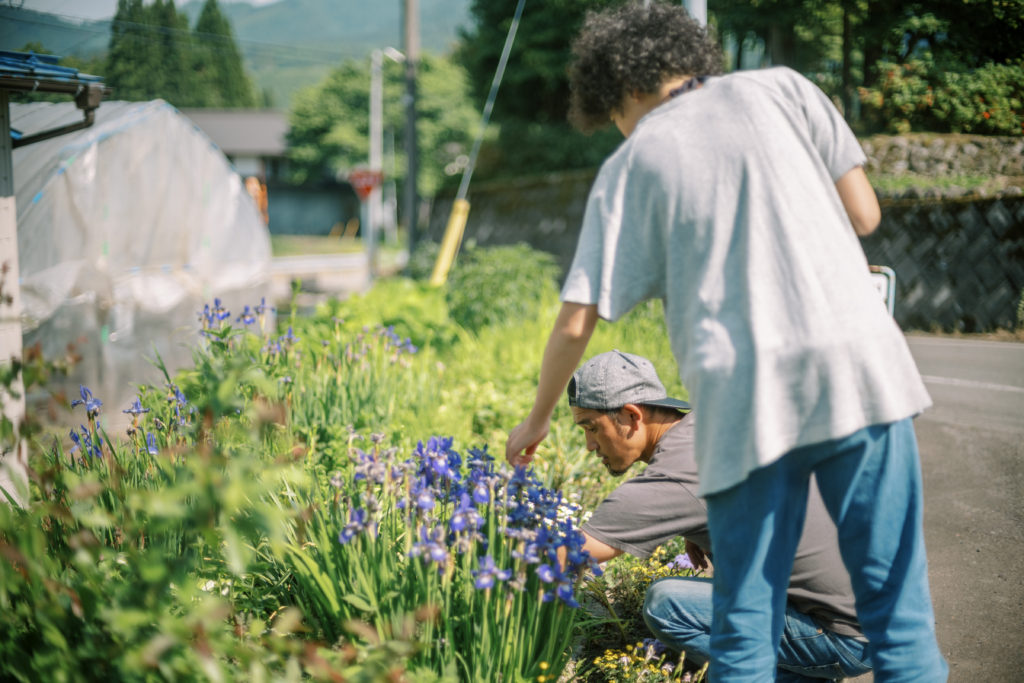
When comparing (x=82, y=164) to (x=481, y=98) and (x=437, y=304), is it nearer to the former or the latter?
(x=437, y=304)

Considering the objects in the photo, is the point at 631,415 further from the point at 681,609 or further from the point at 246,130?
the point at 246,130

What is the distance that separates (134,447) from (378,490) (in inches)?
38.5

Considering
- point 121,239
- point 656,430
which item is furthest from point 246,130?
point 656,430

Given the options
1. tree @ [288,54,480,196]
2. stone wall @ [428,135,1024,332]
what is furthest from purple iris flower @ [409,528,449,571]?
tree @ [288,54,480,196]

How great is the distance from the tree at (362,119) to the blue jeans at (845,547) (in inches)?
1677

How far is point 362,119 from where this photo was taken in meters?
47.1

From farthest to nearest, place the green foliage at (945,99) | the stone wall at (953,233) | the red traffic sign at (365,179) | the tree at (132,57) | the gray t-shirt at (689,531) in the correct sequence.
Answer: the red traffic sign at (365,179) → the stone wall at (953,233) → the green foliage at (945,99) → the tree at (132,57) → the gray t-shirt at (689,531)

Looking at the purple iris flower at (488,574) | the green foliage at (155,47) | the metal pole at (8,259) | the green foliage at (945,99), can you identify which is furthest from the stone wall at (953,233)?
the metal pole at (8,259)

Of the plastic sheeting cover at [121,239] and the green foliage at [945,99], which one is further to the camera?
the green foliage at [945,99]

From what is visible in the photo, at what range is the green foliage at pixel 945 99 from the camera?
5078 mm

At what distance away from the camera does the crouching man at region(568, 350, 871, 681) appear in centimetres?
193

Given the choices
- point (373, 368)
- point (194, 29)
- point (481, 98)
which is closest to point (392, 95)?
point (481, 98)

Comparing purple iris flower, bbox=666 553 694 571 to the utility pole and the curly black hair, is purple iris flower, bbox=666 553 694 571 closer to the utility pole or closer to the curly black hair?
the curly black hair

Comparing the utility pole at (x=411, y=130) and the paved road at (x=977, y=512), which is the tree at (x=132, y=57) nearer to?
the paved road at (x=977, y=512)
